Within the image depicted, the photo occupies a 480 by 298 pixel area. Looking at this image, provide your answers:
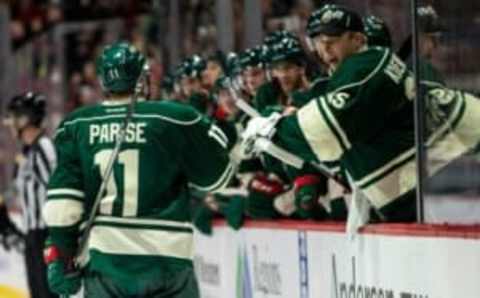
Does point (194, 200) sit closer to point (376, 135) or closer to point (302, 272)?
point (302, 272)

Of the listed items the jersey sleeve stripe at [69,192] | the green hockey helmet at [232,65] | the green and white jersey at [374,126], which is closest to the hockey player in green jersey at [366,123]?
the green and white jersey at [374,126]

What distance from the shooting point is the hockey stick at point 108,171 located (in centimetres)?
634

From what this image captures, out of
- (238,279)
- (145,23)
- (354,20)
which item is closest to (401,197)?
(354,20)

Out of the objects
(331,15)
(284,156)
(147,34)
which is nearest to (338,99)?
(331,15)

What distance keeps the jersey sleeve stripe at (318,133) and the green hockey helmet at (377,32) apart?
2.21 ft

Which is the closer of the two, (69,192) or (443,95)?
(443,95)

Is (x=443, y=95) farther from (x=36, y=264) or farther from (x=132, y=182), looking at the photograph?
(x=36, y=264)

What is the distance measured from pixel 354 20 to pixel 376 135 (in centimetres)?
43

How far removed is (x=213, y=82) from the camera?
927cm

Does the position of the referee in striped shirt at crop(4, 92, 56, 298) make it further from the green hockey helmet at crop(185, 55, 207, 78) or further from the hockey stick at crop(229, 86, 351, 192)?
the hockey stick at crop(229, 86, 351, 192)

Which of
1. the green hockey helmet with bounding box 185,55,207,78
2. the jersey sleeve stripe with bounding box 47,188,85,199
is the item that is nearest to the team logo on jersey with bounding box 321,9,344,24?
the jersey sleeve stripe with bounding box 47,188,85,199

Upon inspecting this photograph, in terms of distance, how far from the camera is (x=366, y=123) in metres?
6.21

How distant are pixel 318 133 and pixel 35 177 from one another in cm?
484

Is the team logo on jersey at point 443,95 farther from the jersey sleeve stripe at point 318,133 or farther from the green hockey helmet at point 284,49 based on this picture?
the green hockey helmet at point 284,49
